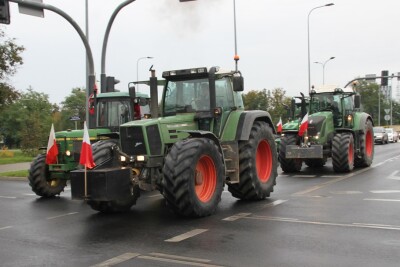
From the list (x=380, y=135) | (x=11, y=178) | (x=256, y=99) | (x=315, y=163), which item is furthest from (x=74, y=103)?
(x=315, y=163)

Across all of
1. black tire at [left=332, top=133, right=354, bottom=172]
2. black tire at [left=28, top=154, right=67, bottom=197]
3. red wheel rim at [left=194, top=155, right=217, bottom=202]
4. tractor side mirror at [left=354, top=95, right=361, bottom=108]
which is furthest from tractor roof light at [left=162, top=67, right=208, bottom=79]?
tractor side mirror at [left=354, top=95, right=361, bottom=108]

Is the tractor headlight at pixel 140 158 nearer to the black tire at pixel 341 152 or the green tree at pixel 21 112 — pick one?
the black tire at pixel 341 152

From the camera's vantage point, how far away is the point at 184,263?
5527 millimetres

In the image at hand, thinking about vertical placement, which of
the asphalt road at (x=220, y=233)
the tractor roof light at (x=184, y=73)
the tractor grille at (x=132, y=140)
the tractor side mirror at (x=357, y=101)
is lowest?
the asphalt road at (x=220, y=233)

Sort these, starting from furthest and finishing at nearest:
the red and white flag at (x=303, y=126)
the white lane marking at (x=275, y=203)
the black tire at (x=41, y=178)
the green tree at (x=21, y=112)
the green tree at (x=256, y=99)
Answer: the green tree at (x=21, y=112), the green tree at (x=256, y=99), the red and white flag at (x=303, y=126), the black tire at (x=41, y=178), the white lane marking at (x=275, y=203)

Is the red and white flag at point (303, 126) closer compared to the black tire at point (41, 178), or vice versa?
the black tire at point (41, 178)

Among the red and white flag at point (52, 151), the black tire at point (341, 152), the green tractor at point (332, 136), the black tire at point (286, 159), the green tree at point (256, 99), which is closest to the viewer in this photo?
the red and white flag at point (52, 151)

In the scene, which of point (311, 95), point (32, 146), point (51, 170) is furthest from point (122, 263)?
point (32, 146)

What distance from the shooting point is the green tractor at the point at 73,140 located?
1143 centimetres

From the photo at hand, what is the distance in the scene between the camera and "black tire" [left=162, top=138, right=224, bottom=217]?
7613 millimetres

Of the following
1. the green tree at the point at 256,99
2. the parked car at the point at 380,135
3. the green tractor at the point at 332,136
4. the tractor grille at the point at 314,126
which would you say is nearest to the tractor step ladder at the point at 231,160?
the green tractor at the point at 332,136

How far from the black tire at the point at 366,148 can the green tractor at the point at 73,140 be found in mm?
8053

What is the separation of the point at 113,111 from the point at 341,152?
7.23 m

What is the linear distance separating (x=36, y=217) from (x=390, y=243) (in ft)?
20.1
